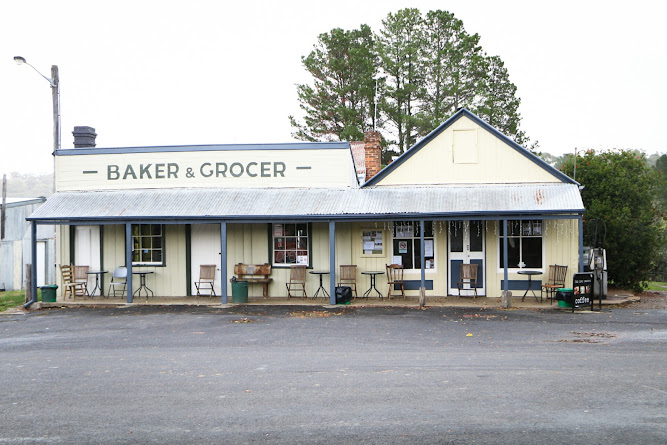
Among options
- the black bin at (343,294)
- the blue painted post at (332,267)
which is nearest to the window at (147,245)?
the blue painted post at (332,267)

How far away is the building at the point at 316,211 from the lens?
14945 mm

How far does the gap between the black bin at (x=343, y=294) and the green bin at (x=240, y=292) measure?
245 centimetres

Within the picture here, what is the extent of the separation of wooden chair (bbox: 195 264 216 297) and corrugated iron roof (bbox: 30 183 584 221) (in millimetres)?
1836

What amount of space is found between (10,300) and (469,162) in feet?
46.7

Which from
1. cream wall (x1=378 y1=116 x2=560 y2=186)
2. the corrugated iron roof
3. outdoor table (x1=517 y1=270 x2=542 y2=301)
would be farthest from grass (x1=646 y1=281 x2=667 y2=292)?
the corrugated iron roof

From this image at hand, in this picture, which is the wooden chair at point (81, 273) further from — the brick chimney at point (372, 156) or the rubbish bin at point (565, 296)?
the rubbish bin at point (565, 296)

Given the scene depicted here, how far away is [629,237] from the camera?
57.0ft

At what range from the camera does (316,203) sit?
1536cm

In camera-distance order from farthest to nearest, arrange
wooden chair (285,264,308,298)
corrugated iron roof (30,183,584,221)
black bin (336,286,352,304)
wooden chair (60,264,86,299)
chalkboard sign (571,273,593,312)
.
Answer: wooden chair (60,264,86,299) → wooden chair (285,264,308,298) → black bin (336,286,352,304) → corrugated iron roof (30,183,584,221) → chalkboard sign (571,273,593,312)

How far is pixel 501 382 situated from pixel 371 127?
27.8 meters

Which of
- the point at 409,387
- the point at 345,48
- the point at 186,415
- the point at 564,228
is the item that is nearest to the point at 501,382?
the point at 409,387

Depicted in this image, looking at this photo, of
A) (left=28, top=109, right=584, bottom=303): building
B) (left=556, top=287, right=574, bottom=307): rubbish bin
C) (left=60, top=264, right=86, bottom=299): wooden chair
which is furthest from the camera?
(left=60, top=264, right=86, bottom=299): wooden chair

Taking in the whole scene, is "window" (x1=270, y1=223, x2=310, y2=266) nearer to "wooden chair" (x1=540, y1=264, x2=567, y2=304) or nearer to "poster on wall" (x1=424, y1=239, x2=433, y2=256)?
"poster on wall" (x1=424, y1=239, x2=433, y2=256)

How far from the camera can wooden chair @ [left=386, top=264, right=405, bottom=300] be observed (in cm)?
1552
